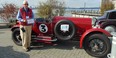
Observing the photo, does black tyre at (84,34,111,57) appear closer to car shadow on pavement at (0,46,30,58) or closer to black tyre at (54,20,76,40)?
black tyre at (54,20,76,40)

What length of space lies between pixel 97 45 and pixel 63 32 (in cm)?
149

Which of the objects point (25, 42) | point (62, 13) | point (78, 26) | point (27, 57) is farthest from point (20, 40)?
point (62, 13)

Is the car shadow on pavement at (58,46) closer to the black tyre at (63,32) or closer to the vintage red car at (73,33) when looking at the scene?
the vintage red car at (73,33)

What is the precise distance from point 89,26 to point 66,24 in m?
0.89

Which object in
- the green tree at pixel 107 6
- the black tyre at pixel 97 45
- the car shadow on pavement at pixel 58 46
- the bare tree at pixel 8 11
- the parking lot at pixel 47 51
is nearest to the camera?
the black tyre at pixel 97 45

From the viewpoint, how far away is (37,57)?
773cm

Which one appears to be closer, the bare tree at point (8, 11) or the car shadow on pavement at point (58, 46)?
the car shadow on pavement at point (58, 46)

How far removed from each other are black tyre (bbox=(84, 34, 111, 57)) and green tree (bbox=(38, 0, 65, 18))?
44.2 feet

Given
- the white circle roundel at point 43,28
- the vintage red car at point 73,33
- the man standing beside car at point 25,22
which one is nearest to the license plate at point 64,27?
the vintage red car at point 73,33

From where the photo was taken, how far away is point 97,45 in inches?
309

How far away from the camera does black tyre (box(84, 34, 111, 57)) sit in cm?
764

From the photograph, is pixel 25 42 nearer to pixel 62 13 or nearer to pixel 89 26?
pixel 89 26

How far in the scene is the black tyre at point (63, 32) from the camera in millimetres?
8484

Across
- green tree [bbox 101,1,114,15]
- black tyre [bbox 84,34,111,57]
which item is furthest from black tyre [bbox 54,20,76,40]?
green tree [bbox 101,1,114,15]
